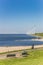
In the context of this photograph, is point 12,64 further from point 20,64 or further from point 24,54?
point 24,54

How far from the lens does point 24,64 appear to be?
1756cm

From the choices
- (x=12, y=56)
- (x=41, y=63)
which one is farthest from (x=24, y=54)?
(x=41, y=63)

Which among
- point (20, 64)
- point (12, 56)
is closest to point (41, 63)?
point (20, 64)

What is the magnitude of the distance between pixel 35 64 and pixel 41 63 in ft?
3.23

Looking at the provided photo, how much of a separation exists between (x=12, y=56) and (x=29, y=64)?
261 inches

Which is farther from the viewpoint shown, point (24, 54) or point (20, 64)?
point (24, 54)

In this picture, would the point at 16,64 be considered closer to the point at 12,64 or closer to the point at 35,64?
the point at 12,64

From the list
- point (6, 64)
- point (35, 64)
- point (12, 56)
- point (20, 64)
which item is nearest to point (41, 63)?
point (35, 64)

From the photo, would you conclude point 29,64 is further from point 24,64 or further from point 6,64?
point 6,64

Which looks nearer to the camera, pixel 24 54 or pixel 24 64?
pixel 24 64

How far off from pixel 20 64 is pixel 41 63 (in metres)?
2.43

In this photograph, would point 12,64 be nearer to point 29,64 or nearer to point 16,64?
point 16,64

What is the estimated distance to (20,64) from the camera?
17625 mm


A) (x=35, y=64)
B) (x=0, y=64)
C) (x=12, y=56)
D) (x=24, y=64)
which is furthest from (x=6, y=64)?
(x=12, y=56)
